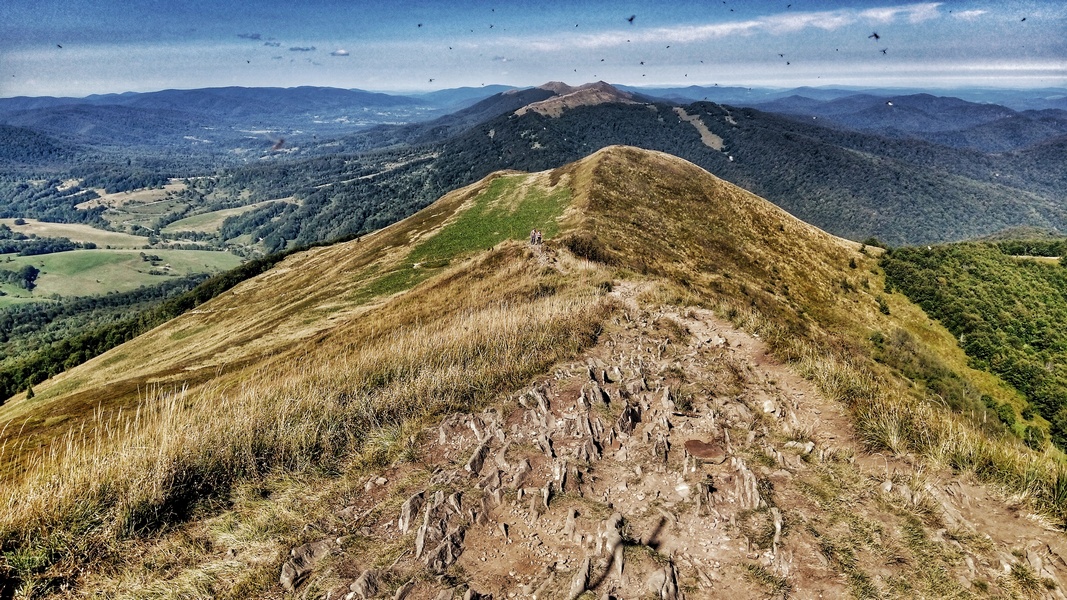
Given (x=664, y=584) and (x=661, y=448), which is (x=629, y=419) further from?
(x=664, y=584)

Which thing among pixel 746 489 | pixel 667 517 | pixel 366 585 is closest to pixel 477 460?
pixel 366 585

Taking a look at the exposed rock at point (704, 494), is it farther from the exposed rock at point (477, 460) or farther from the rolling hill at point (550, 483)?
the exposed rock at point (477, 460)

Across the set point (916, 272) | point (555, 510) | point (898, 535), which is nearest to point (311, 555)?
point (555, 510)

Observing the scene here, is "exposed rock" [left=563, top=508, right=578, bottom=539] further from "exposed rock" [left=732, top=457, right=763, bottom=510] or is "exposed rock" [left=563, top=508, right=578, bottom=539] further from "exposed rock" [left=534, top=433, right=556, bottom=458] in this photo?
"exposed rock" [left=732, top=457, right=763, bottom=510]

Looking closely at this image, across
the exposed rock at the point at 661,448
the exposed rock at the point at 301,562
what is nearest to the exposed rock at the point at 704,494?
the exposed rock at the point at 661,448

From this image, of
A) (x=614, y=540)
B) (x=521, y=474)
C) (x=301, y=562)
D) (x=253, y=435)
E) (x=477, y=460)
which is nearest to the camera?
(x=301, y=562)

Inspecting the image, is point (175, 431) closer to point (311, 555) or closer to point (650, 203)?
point (311, 555)
